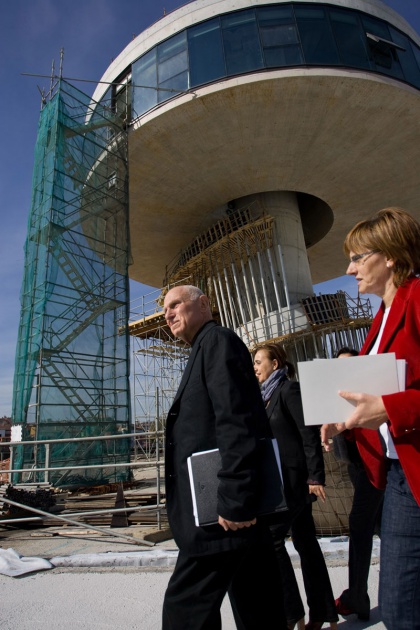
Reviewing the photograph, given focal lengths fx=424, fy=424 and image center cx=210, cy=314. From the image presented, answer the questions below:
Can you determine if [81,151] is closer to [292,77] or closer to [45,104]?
[45,104]

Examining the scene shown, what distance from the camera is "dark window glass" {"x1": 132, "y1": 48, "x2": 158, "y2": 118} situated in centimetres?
1373

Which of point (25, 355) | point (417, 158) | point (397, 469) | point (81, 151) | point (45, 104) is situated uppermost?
point (45, 104)

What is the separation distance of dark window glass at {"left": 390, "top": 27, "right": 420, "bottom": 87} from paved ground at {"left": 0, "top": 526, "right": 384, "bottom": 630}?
1420 cm

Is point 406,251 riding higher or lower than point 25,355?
lower

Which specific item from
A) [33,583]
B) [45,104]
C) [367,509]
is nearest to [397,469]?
[367,509]

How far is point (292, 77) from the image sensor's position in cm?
1205

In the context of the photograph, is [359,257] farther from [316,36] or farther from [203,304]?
[316,36]

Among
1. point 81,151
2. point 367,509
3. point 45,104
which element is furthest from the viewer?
point 45,104

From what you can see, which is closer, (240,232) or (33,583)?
(33,583)

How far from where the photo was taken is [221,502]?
1.77 meters

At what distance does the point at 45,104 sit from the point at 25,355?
9733 millimetres

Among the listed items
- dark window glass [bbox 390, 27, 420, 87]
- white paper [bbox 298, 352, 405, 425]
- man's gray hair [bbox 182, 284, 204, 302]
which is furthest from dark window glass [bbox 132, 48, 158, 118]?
white paper [bbox 298, 352, 405, 425]

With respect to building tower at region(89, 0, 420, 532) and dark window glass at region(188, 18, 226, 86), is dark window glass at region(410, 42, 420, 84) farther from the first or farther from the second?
dark window glass at region(188, 18, 226, 86)

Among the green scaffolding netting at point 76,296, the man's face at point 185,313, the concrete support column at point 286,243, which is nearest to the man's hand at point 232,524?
the man's face at point 185,313
